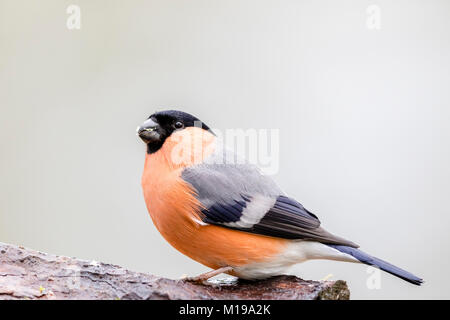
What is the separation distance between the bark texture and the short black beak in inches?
30.9

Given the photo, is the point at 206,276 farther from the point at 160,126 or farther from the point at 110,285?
the point at 160,126

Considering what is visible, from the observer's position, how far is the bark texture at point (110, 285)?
2.71 metres

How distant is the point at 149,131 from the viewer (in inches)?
128

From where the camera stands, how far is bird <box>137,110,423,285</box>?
9.73 feet

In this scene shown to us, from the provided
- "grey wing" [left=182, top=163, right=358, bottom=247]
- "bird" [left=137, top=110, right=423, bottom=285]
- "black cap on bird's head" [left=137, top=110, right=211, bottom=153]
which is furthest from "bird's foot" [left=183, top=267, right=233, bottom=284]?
"black cap on bird's head" [left=137, top=110, right=211, bottom=153]

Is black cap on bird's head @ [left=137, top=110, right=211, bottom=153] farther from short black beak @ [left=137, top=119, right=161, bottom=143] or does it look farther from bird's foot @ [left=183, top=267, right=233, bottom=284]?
bird's foot @ [left=183, top=267, right=233, bottom=284]

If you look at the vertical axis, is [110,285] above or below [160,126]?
below

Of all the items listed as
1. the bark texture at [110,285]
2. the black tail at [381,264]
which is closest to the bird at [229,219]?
the black tail at [381,264]

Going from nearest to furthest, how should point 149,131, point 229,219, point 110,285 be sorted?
1. point 110,285
2. point 229,219
3. point 149,131

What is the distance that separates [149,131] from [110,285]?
0.93 metres

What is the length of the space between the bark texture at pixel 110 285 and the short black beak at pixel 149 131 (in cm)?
79

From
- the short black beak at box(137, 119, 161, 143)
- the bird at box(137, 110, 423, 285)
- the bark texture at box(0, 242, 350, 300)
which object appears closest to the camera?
the bark texture at box(0, 242, 350, 300)

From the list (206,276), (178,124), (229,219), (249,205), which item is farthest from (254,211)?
(178,124)
